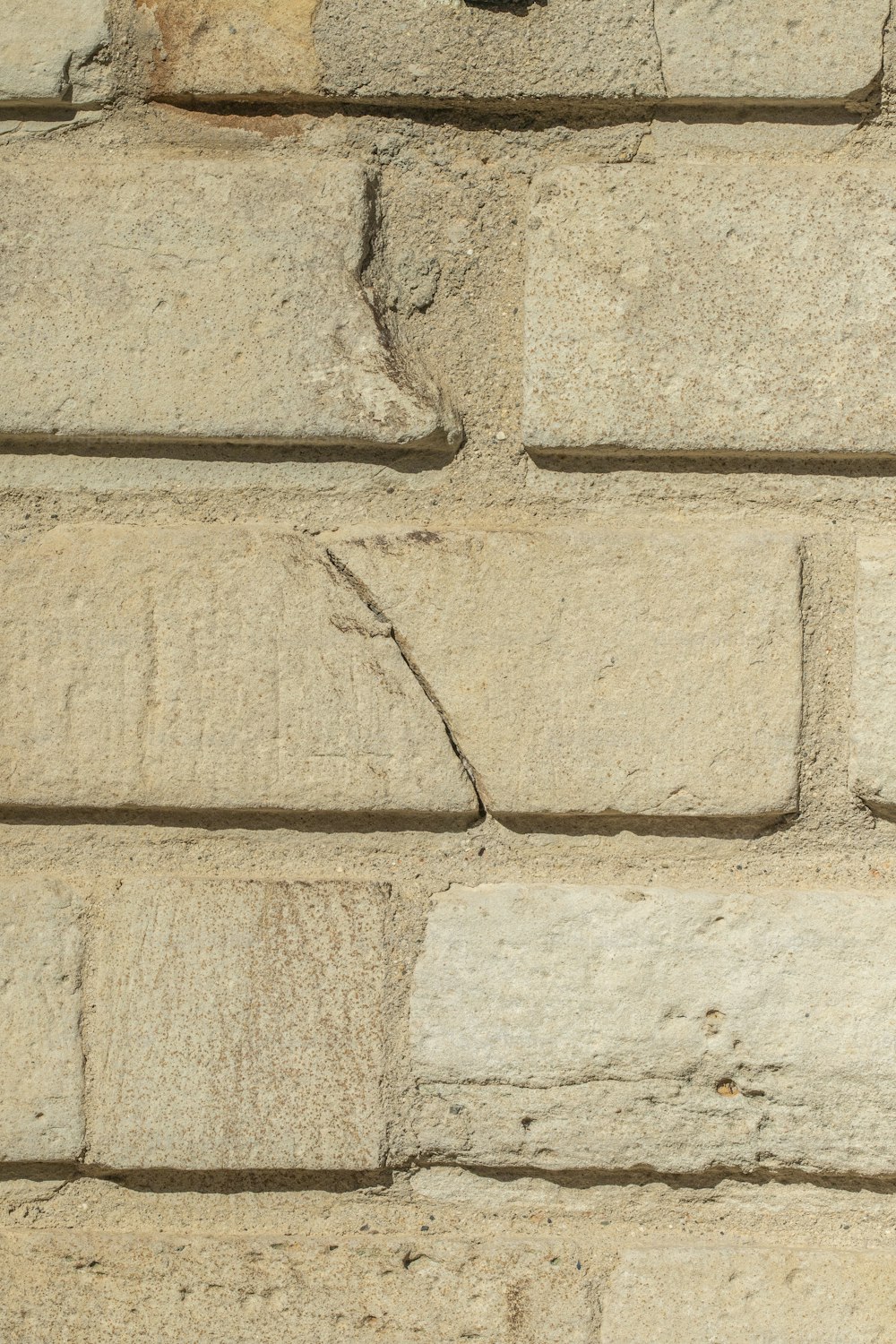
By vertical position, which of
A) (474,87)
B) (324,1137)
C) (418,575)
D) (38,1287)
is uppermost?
(474,87)

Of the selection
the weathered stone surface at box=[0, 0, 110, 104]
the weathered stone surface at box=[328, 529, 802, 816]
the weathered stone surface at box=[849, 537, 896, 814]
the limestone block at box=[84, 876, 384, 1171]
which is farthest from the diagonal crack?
the weathered stone surface at box=[0, 0, 110, 104]

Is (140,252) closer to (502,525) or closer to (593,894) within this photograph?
(502,525)

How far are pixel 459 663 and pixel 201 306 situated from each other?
11.3 inches

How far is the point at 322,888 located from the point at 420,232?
1.45ft

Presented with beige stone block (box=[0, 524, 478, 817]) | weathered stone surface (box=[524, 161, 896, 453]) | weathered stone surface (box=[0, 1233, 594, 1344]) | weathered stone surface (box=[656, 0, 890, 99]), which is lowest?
weathered stone surface (box=[0, 1233, 594, 1344])

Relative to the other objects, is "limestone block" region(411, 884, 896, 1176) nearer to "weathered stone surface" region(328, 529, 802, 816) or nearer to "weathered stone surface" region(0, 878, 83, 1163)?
"weathered stone surface" region(328, 529, 802, 816)

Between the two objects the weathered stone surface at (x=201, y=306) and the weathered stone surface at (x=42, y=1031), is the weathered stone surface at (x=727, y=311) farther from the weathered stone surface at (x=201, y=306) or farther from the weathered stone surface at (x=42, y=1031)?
the weathered stone surface at (x=42, y=1031)

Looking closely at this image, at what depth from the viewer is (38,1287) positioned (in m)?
0.71

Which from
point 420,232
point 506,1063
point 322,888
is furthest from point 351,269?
point 506,1063

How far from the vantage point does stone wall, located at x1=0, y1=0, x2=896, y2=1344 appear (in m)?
0.67

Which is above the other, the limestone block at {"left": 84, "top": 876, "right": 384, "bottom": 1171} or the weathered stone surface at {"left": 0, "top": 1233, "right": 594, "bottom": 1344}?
the limestone block at {"left": 84, "top": 876, "right": 384, "bottom": 1171}

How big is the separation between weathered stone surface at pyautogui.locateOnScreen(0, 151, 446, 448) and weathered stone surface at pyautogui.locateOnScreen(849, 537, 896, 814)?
0.29 metres

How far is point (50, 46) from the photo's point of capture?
2.28ft

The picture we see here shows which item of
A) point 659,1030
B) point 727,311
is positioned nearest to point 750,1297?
point 659,1030
